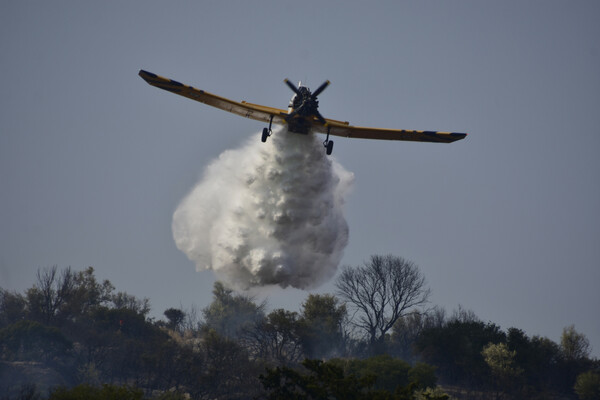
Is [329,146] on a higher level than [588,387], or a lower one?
higher

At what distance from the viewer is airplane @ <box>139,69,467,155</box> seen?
→ 1539 inches

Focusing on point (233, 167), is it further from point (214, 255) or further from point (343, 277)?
point (343, 277)

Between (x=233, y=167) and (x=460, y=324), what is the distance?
3262cm

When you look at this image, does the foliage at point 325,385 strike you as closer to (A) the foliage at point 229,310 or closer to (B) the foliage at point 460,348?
(B) the foliage at point 460,348

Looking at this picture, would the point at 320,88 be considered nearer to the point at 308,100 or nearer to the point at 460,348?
the point at 308,100

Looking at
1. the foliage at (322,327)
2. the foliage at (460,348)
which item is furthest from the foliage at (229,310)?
the foliage at (460,348)

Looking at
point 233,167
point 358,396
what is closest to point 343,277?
point 233,167

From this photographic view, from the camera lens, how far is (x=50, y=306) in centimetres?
7556

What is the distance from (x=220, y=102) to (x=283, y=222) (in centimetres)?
845

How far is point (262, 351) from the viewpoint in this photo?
60.3m

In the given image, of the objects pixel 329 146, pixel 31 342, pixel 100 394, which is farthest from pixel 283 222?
pixel 31 342

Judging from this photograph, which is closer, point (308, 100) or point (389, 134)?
point (308, 100)

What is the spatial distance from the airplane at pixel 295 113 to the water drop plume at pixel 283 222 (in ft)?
7.93

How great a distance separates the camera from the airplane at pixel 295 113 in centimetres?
3909
